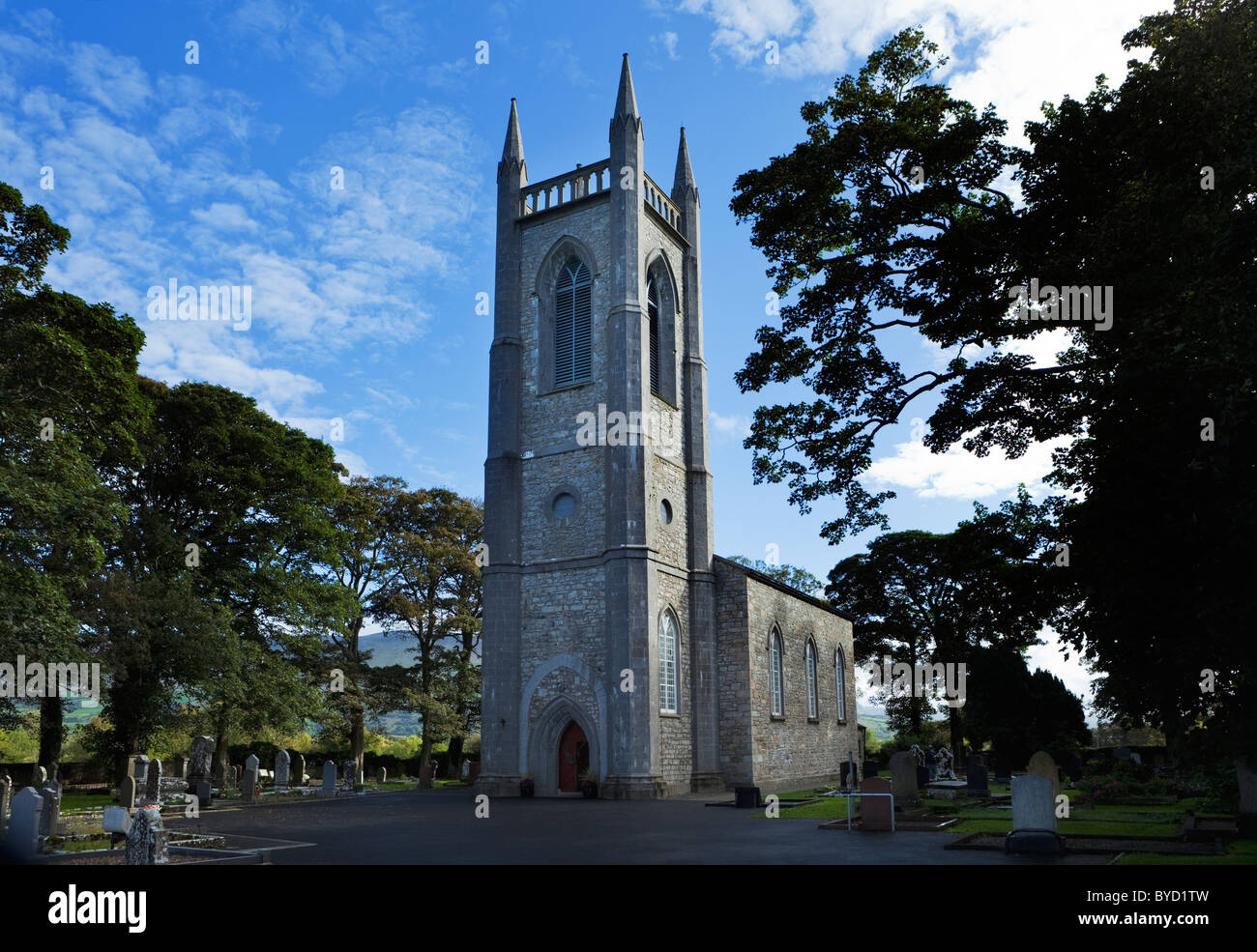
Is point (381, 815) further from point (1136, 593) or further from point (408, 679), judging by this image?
point (408, 679)

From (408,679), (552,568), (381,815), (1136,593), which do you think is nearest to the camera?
(1136,593)

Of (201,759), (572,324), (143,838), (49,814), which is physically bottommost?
(201,759)

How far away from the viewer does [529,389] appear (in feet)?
106

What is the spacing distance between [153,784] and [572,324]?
19.4 meters

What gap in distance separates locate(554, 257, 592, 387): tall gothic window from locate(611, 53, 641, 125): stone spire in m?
5.42

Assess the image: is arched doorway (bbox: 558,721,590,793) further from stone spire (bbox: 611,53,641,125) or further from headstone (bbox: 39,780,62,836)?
stone spire (bbox: 611,53,641,125)

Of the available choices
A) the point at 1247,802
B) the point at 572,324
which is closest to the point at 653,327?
the point at 572,324

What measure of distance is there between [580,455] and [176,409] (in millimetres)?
14607

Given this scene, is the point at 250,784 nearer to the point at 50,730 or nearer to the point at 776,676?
the point at 50,730

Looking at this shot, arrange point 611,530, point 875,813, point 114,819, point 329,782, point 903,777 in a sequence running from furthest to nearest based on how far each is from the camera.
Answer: point 329,782, point 611,530, point 903,777, point 875,813, point 114,819

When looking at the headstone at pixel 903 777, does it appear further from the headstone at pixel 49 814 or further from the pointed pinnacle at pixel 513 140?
the pointed pinnacle at pixel 513 140

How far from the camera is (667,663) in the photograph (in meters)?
29.9

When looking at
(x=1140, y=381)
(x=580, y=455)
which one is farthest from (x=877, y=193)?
(x=580, y=455)

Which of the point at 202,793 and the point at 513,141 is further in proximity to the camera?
the point at 513,141
